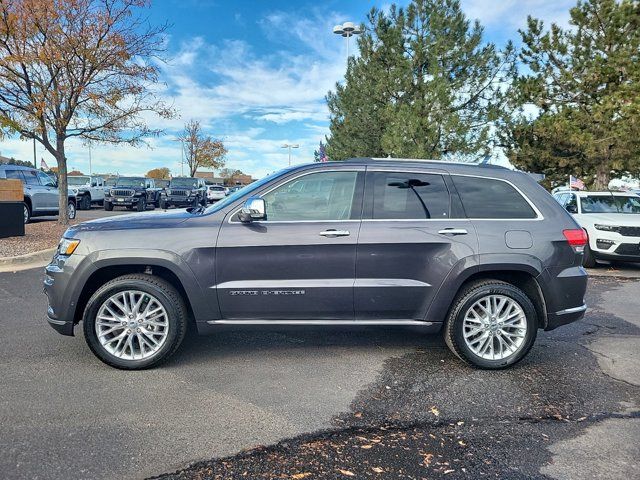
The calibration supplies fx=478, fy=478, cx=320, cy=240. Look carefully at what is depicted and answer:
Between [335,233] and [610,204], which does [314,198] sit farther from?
[610,204]

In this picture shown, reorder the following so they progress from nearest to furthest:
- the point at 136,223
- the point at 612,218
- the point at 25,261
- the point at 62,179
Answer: the point at 136,223, the point at 25,261, the point at 612,218, the point at 62,179

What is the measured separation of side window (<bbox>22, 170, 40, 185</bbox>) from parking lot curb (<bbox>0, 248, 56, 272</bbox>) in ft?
21.3

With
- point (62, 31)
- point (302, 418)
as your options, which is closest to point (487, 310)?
point (302, 418)

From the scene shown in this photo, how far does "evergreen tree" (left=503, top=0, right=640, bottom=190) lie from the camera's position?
50.5 ft

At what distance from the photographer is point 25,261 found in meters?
9.18

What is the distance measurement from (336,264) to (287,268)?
0.42 meters

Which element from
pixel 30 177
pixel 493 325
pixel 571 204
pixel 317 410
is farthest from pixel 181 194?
pixel 317 410

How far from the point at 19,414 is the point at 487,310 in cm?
374

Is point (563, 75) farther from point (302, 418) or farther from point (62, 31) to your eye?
point (302, 418)

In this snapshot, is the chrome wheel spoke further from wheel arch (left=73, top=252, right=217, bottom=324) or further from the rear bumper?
the rear bumper

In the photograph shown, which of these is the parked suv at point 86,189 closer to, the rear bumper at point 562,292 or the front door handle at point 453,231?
the front door handle at point 453,231

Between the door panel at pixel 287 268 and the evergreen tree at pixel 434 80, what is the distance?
13.2 m

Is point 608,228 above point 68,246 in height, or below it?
below

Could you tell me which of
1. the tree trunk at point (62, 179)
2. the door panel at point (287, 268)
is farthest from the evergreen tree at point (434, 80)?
the door panel at point (287, 268)
